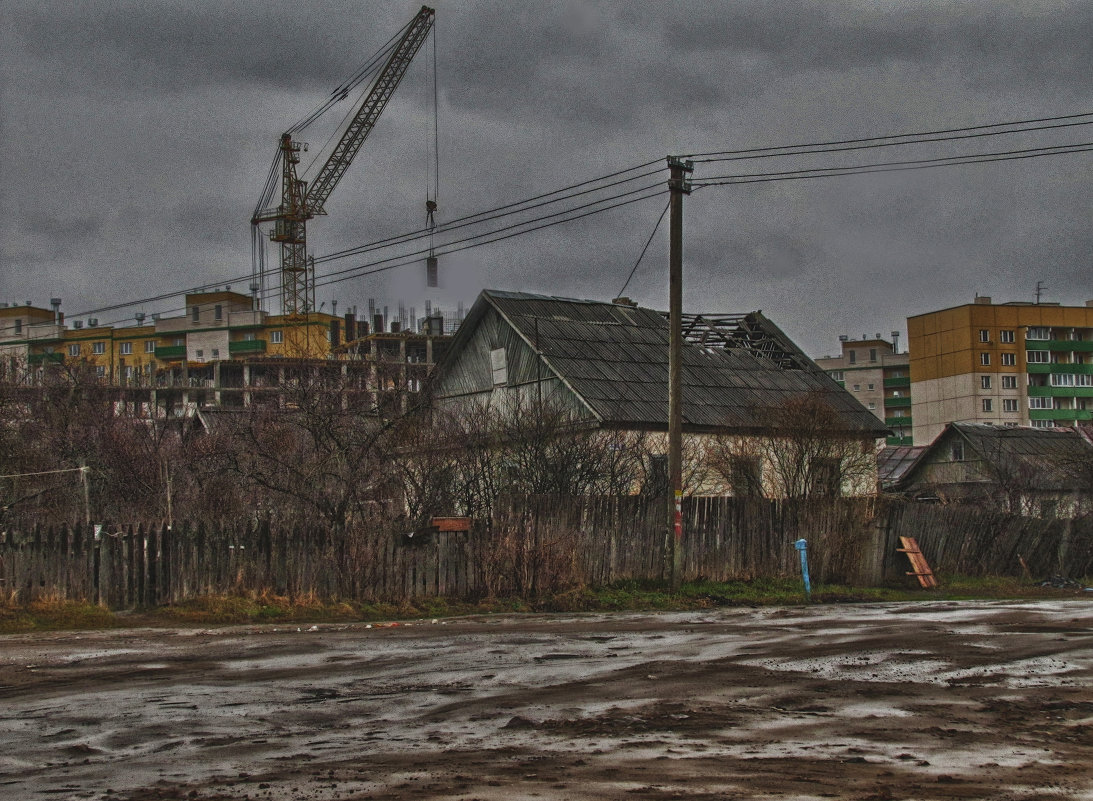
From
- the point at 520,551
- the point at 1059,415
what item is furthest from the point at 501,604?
the point at 1059,415

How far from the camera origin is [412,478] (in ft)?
79.4

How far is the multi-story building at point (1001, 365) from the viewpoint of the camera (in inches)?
4535

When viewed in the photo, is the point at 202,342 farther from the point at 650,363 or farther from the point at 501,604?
the point at 501,604

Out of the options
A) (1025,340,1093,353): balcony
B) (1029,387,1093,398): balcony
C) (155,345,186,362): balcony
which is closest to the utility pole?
(1025,340,1093,353): balcony

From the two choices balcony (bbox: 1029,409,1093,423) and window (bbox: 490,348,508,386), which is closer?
window (bbox: 490,348,508,386)

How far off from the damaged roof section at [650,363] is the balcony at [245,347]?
102060mm

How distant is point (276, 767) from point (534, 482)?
19.0m

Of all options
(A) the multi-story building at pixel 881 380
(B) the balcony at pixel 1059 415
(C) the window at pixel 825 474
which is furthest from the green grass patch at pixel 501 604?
(A) the multi-story building at pixel 881 380

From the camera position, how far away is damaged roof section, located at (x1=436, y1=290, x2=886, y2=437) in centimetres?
3453

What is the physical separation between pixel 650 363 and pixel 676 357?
45.7 feet

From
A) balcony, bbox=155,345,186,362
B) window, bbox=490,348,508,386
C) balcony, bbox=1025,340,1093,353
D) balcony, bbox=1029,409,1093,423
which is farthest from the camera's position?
balcony, bbox=155,345,186,362

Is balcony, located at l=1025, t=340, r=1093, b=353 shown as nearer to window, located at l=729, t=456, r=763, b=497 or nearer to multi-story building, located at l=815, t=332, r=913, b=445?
multi-story building, located at l=815, t=332, r=913, b=445

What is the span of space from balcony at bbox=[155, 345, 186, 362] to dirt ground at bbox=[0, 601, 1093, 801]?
134 m

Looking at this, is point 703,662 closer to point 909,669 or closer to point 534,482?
point 909,669
